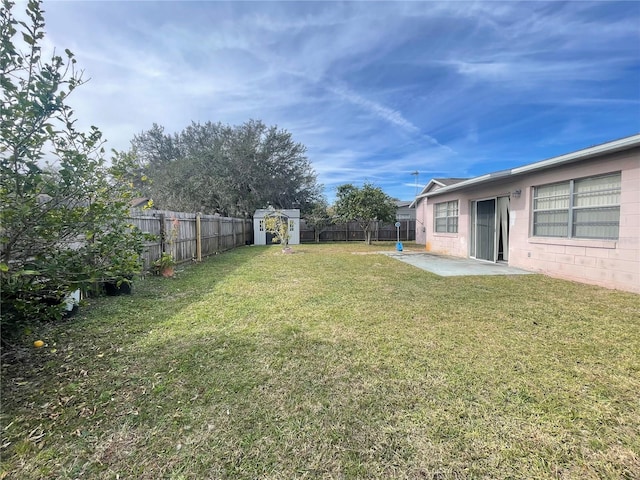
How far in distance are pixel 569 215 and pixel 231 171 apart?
61.5 ft

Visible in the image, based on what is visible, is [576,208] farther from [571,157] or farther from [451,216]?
[451,216]

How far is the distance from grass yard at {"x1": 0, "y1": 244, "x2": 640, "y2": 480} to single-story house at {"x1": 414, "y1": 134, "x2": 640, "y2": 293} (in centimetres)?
228

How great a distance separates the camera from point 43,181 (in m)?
2.09

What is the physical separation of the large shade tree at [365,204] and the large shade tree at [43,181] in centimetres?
1502

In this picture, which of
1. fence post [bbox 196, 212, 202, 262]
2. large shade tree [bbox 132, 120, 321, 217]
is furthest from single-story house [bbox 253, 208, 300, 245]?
fence post [bbox 196, 212, 202, 262]

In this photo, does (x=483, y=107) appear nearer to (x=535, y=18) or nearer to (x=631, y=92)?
(x=631, y=92)

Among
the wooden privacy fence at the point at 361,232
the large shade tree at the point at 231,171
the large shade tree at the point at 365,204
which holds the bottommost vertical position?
the wooden privacy fence at the point at 361,232

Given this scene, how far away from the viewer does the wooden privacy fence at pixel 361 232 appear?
22172mm

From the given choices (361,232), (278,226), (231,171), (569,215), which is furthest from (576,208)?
(231,171)

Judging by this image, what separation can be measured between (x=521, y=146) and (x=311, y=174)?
14591mm

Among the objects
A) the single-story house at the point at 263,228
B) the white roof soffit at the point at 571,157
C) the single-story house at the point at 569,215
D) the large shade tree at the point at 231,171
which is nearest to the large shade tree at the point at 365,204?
the single-story house at the point at 263,228

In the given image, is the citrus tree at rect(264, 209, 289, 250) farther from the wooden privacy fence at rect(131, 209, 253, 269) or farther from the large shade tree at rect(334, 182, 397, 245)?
the large shade tree at rect(334, 182, 397, 245)

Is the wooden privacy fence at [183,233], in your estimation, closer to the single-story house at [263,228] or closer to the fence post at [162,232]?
the fence post at [162,232]

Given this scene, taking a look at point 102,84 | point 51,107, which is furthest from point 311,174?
point 51,107
